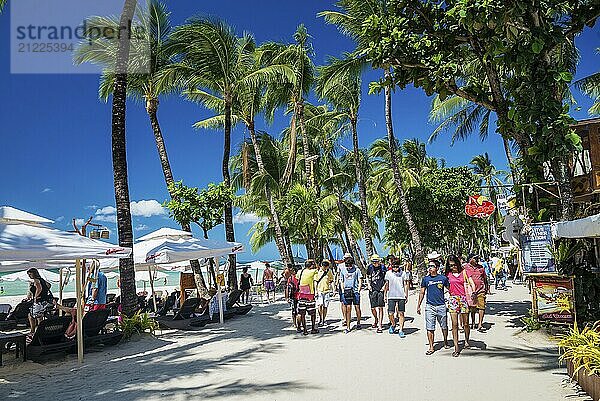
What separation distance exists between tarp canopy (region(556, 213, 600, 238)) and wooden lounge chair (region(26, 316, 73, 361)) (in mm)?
9175

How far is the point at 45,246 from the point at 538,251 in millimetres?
9583

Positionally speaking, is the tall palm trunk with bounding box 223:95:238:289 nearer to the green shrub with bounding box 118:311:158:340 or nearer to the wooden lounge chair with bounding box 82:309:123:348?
the green shrub with bounding box 118:311:158:340

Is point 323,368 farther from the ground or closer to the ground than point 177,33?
closer to the ground

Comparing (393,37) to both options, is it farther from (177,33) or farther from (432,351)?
(177,33)

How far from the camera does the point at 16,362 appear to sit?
10156mm

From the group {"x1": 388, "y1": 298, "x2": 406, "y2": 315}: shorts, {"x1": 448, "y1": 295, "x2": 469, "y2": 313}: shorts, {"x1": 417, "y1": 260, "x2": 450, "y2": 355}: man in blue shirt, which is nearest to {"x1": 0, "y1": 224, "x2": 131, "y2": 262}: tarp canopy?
{"x1": 388, "y1": 298, "x2": 406, "y2": 315}: shorts

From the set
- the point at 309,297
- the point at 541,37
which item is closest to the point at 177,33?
the point at 309,297

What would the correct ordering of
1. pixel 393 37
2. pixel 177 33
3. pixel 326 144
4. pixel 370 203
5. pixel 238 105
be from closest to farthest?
pixel 393 37 → pixel 177 33 → pixel 238 105 → pixel 326 144 → pixel 370 203

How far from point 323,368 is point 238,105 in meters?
19.3

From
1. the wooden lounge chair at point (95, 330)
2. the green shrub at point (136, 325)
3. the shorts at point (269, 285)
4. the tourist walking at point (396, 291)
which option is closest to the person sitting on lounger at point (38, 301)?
the wooden lounge chair at point (95, 330)

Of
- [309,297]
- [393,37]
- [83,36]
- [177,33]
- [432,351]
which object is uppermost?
[177,33]

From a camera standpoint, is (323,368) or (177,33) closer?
(323,368)

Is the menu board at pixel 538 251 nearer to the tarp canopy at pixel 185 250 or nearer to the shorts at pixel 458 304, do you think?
the shorts at pixel 458 304

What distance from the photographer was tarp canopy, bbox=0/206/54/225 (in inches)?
390
